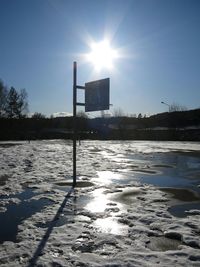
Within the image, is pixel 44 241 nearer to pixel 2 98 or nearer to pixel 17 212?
pixel 17 212

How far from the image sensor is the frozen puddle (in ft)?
19.3

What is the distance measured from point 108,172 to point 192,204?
6.13m

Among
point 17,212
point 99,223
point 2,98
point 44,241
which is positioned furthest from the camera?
point 2,98

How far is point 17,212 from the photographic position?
7.38 metres

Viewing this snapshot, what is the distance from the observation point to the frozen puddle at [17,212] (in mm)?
5883

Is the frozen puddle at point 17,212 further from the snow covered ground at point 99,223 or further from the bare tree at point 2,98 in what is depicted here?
the bare tree at point 2,98

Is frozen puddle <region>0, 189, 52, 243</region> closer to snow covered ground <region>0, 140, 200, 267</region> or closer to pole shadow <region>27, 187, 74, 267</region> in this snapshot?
snow covered ground <region>0, 140, 200, 267</region>

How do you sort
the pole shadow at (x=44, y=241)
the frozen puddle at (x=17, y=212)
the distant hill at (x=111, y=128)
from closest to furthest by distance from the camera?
the pole shadow at (x=44, y=241)
the frozen puddle at (x=17, y=212)
the distant hill at (x=111, y=128)

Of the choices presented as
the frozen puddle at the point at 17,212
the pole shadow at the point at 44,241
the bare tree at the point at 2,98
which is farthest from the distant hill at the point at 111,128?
the pole shadow at the point at 44,241

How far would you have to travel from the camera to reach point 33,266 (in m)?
4.48

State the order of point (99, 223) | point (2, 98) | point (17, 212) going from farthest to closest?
point (2, 98)
point (17, 212)
point (99, 223)

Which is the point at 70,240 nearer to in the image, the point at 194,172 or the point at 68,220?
the point at 68,220

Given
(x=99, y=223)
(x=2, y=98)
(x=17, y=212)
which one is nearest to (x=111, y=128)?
(x=2, y=98)

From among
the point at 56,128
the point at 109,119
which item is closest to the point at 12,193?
the point at 56,128
